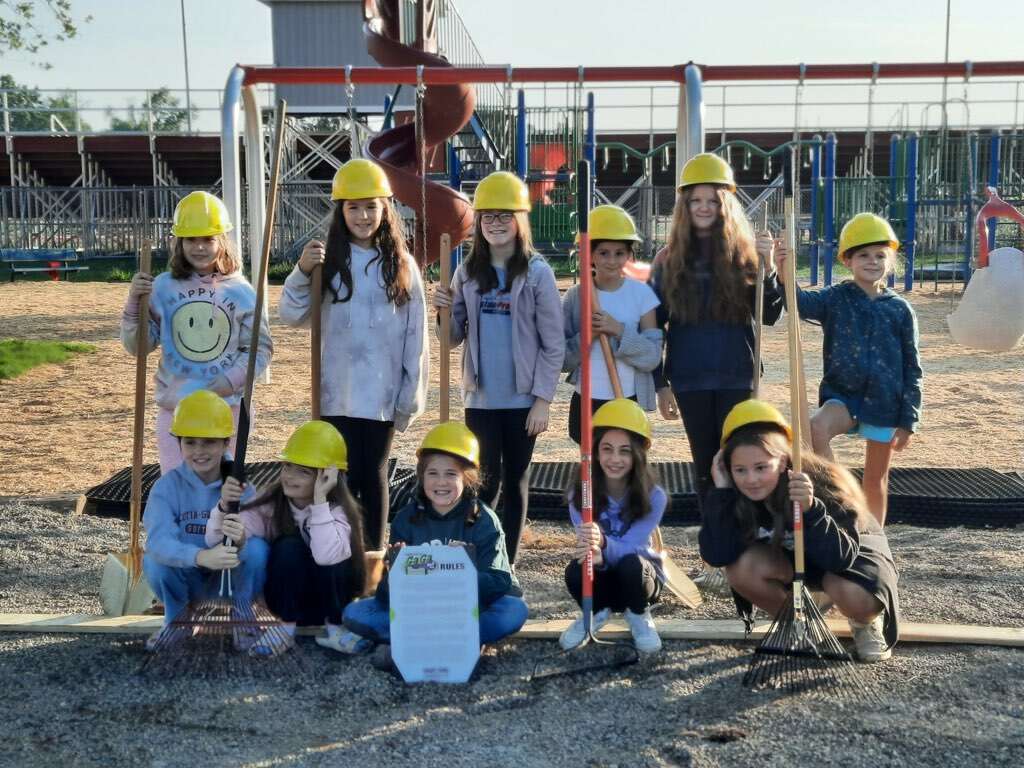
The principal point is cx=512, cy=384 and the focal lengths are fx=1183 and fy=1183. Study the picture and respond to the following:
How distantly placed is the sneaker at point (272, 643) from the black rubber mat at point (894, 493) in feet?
5.62

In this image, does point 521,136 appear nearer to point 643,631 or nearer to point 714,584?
point 714,584

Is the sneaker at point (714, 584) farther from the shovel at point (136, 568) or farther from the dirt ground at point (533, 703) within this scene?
the shovel at point (136, 568)

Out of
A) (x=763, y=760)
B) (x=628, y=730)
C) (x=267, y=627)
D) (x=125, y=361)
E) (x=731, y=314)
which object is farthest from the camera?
(x=125, y=361)

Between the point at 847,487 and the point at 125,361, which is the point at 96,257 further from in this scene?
the point at 847,487

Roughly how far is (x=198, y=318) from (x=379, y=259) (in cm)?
71

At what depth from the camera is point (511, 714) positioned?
11.2ft

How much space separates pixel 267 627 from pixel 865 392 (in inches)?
92.4

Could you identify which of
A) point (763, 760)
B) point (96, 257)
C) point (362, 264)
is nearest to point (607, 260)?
point (362, 264)

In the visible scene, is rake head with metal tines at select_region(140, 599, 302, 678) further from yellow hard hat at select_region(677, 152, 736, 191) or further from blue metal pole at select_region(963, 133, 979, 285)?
blue metal pole at select_region(963, 133, 979, 285)

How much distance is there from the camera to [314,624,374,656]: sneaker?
3.94 meters

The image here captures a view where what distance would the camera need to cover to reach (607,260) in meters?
4.51

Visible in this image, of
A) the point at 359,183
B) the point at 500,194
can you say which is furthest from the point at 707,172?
the point at 359,183

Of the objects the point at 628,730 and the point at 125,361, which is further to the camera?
the point at 125,361

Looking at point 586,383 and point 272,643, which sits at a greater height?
point 586,383
